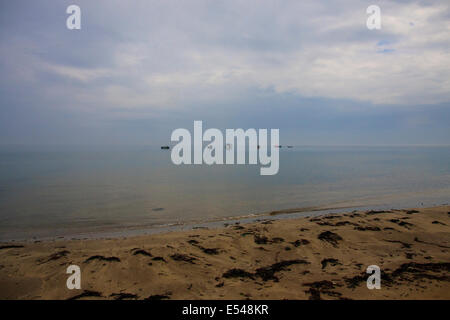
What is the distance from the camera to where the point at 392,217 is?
510 inches

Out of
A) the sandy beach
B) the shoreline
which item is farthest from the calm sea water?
the sandy beach

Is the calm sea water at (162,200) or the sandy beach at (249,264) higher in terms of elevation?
the sandy beach at (249,264)

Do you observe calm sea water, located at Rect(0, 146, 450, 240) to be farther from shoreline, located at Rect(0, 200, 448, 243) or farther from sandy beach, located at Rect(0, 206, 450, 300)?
sandy beach, located at Rect(0, 206, 450, 300)

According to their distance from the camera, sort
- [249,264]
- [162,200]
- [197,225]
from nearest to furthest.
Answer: [249,264]
[197,225]
[162,200]

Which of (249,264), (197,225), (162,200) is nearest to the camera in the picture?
(249,264)

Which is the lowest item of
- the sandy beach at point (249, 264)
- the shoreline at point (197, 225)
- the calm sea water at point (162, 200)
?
the shoreline at point (197, 225)

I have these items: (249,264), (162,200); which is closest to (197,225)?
(249,264)

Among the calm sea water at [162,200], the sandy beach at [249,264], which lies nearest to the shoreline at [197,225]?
the calm sea water at [162,200]

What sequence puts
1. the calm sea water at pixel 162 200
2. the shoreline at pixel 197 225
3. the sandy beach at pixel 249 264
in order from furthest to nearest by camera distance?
the calm sea water at pixel 162 200 → the shoreline at pixel 197 225 → the sandy beach at pixel 249 264

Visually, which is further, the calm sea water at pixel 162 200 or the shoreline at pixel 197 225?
the calm sea water at pixel 162 200

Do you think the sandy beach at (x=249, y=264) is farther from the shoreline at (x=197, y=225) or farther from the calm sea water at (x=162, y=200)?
the calm sea water at (x=162, y=200)

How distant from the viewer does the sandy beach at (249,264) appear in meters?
6.20

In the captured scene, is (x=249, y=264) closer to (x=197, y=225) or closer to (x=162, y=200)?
(x=197, y=225)

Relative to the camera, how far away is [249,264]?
8.00 meters
